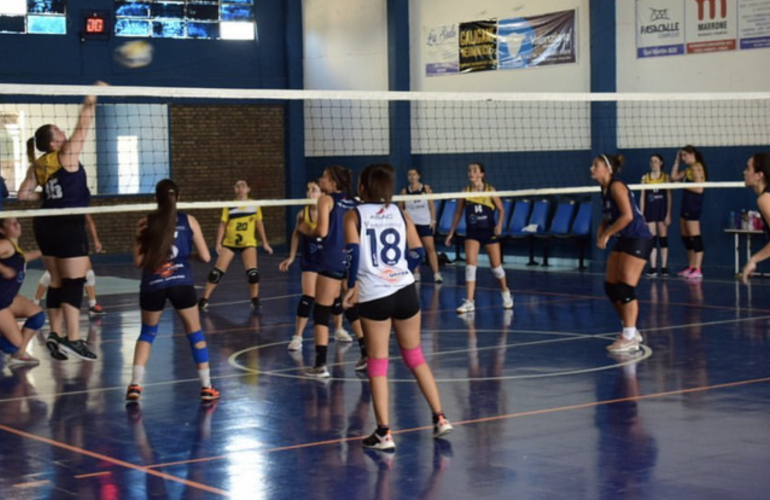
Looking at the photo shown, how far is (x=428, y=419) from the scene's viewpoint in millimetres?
8586

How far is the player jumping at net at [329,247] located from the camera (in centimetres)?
1016

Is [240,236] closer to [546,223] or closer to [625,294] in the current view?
[625,294]

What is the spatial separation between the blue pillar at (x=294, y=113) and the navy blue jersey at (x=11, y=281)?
15.5 metres

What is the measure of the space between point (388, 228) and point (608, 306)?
7.86 metres

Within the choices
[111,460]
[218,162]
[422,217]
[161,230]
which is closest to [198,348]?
[161,230]

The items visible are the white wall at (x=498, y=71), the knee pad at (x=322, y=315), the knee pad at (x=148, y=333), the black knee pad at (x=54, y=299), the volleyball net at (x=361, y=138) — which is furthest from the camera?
the white wall at (x=498, y=71)

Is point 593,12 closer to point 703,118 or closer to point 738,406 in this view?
point 703,118

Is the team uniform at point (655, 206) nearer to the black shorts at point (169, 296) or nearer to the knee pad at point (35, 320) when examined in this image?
the knee pad at point (35, 320)

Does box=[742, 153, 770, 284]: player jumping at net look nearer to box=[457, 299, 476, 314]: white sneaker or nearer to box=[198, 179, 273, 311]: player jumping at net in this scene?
box=[457, 299, 476, 314]: white sneaker

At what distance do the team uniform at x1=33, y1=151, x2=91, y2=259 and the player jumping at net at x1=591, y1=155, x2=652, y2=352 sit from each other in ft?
14.8

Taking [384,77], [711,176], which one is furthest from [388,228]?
[384,77]

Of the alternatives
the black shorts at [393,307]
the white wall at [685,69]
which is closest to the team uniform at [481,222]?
the white wall at [685,69]

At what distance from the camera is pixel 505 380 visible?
1016 centimetres

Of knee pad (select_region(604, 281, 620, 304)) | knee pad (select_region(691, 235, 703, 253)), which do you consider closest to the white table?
knee pad (select_region(691, 235, 703, 253))
